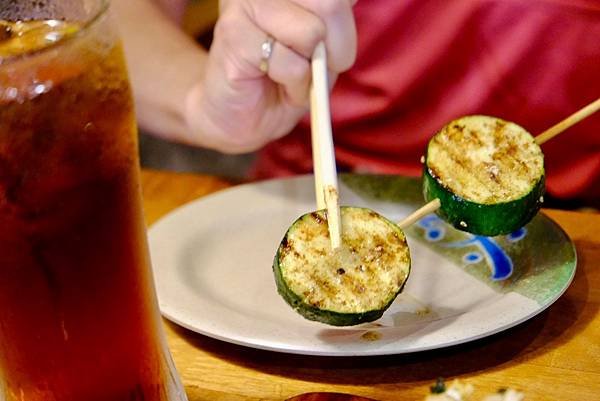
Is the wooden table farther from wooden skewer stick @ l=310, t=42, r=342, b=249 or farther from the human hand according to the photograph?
the human hand

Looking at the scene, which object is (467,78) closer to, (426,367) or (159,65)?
(159,65)

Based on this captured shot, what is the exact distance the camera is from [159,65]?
62.2 inches

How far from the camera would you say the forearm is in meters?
1.54

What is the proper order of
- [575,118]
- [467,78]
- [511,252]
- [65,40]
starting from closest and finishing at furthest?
[65,40]
[575,118]
[511,252]
[467,78]

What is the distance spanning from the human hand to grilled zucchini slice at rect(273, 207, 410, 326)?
0.96 ft

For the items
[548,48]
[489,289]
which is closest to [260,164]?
[548,48]

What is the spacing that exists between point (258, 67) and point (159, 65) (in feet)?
1.25

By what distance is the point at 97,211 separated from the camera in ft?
2.52

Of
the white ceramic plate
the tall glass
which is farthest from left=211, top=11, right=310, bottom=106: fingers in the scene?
the tall glass

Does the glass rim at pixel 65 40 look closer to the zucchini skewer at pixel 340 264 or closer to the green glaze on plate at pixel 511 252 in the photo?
the zucchini skewer at pixel 340 264

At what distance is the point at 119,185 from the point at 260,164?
40.1 inches

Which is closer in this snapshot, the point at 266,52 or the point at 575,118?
the point at 575,118

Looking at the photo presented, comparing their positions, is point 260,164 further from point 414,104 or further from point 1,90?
point 1,90

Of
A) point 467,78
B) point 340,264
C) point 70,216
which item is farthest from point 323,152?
point 467,78
